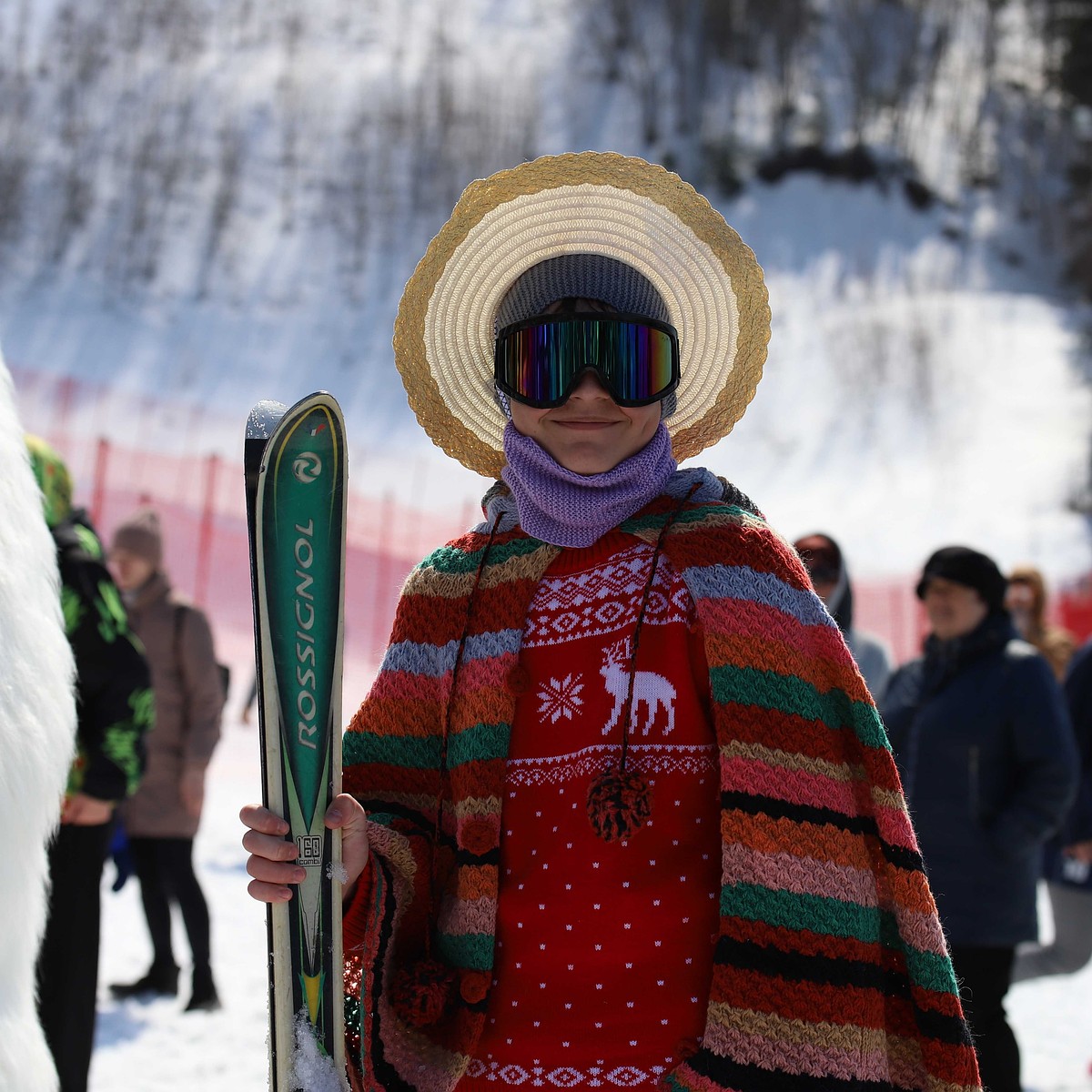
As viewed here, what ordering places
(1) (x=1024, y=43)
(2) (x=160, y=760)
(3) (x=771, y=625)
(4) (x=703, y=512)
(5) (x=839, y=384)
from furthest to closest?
(1) (x=1024, y=43), (5) (x=839, y=384), (2) (x=160, y=760), (4) (x=703, y=512), (3) (x=771, y=625)

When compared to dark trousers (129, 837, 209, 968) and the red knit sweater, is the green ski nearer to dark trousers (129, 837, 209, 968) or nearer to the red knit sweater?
the red knit sweater

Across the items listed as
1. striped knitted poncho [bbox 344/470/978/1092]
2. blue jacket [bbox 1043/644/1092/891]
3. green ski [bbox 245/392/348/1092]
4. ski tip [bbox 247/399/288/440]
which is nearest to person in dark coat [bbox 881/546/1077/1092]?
blue jacket [bbox 1043/644/1092/891]

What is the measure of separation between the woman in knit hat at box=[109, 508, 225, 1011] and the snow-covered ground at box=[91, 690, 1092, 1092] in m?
0.27

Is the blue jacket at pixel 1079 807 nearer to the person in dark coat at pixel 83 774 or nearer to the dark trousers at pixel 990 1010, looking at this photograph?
the dark trousers at pixel 990 1010

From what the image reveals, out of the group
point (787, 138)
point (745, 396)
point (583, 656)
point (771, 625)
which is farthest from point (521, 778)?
point (787, 138)

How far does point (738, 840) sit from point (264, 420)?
2.47 feet

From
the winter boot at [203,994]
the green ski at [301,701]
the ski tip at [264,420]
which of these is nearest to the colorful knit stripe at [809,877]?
the green ski at [301,701]

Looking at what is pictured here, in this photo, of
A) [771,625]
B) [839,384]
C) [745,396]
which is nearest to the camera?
[771,625]

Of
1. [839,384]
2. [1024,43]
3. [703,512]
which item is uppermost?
[1024,43]

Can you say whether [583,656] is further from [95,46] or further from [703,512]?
[95,46]

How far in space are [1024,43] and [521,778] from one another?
137 ft

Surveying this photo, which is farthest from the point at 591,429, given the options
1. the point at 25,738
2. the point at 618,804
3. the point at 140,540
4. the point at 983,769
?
the point at 140,540

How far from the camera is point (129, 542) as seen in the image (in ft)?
16.9

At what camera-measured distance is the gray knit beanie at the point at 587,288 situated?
1.91 meters
